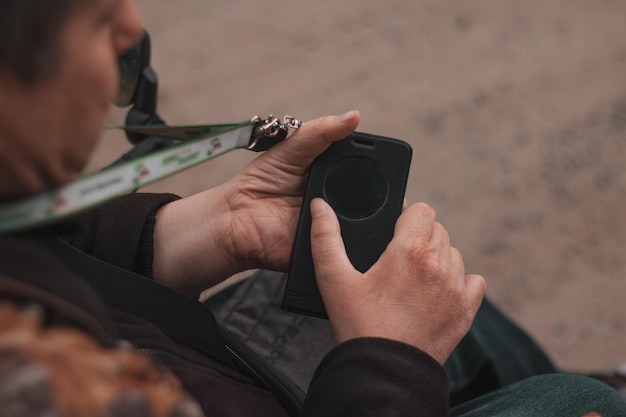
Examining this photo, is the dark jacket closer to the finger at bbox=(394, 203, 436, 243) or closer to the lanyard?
the lanyard

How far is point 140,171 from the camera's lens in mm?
560

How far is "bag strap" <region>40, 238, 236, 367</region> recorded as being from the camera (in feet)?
2.15

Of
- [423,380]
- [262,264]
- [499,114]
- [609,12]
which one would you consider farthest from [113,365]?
[609,12]

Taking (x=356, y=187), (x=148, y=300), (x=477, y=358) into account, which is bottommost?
(x=477, y=358)

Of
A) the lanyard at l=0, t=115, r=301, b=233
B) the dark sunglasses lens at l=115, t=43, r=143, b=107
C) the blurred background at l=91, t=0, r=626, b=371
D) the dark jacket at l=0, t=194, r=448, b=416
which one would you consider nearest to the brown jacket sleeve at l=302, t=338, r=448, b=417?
the dark jacket at l=0, t=194, r=448, b=416

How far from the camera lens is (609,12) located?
1610 millimetres

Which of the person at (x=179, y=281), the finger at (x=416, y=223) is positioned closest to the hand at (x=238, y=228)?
the person at (x=179, y=281)

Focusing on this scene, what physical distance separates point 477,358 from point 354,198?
0.97 ft

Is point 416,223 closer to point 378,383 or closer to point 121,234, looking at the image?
point 378,383

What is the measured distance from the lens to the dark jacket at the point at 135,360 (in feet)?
1.26

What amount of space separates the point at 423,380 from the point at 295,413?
0.57 ft

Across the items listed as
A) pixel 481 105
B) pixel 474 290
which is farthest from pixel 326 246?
pixel 481 105

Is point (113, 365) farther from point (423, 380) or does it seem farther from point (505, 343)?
point (505, 343)

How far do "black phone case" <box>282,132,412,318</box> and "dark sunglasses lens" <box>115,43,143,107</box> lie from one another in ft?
0.78
